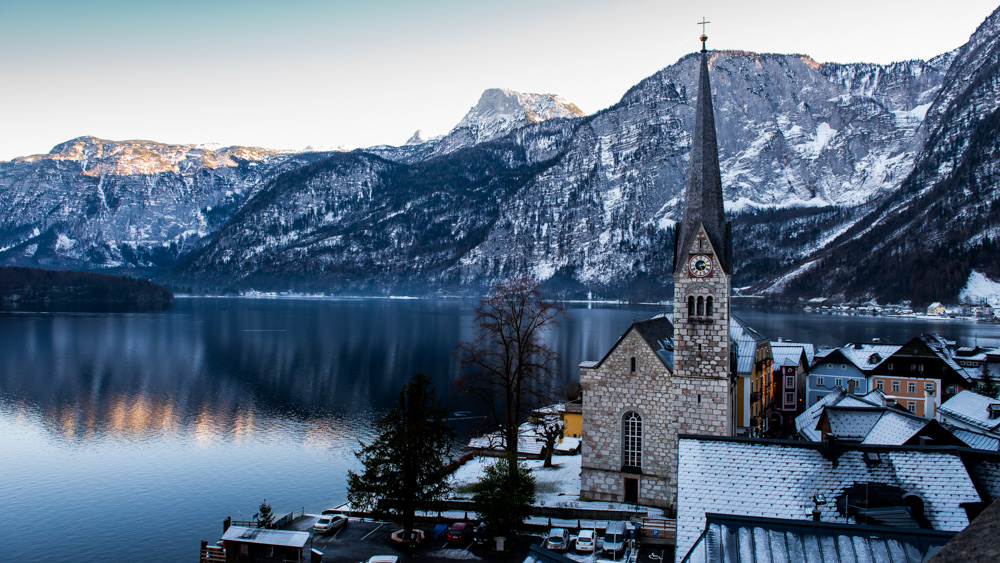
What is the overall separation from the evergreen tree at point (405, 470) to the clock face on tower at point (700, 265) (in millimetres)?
13826

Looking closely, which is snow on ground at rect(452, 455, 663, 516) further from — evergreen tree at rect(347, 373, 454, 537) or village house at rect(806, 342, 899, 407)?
village house at rect(806, 342, 899, 407)

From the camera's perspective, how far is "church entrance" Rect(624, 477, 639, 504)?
31.7 m

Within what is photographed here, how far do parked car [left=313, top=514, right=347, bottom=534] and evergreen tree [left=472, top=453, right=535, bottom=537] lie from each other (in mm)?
7061

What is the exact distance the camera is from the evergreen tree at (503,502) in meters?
28.5

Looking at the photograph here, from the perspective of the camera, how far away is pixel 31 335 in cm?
13288

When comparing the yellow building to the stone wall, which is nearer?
the stone wall

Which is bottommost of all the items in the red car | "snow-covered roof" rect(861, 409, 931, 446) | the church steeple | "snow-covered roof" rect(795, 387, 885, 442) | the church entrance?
the red car

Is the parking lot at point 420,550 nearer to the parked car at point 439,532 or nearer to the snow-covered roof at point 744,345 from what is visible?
the parked car at point 439,532

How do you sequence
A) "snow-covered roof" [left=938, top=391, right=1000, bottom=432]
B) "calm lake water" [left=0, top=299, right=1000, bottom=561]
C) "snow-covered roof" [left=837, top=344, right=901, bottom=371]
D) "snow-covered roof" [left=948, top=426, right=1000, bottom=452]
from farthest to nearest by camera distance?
1. "snow-covered roof" [left=837, top=344, right=901, bottom=371]
2. "calm lake water" [left=0, top=299, right=1000, bottom=561]
3. "snow-covered roof" [left=938, top=391, right=1000, bottom=432]
4. "snow-covered roof" [left=948, top=426, right=1000, bottom=452]

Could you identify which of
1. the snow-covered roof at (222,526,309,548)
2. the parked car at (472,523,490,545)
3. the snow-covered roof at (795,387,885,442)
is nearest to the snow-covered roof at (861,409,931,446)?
the snow-covered roof at (795,387,885,442)

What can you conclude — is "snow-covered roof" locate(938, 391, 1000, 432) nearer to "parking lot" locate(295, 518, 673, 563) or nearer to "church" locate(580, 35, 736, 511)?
"church" locate(580, 35, 736, 511)

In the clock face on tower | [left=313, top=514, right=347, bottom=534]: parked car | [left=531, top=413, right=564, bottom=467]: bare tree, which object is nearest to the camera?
the clock face on tower

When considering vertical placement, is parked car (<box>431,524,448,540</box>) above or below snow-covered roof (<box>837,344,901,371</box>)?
below

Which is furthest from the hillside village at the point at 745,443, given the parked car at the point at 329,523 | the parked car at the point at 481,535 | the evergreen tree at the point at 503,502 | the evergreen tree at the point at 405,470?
the parked car at the point at 329,523
